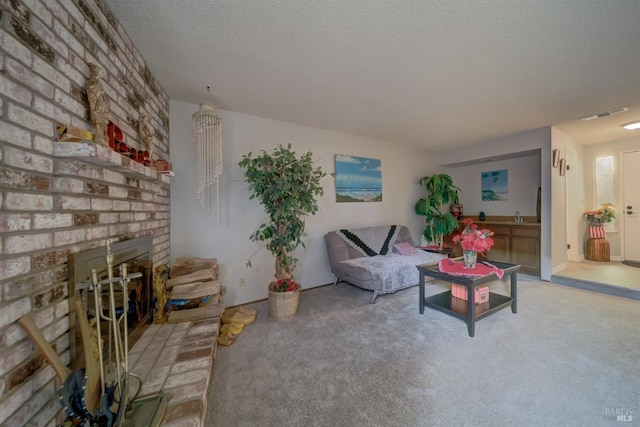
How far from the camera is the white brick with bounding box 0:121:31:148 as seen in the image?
2.52 feet

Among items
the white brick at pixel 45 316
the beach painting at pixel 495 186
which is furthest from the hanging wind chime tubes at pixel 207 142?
the beach painting at pixel 495 186

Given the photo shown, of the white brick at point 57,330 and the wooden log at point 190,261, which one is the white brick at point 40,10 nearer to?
the white brick at point 57,330

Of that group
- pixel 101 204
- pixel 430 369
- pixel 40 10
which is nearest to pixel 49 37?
pixel 40 10

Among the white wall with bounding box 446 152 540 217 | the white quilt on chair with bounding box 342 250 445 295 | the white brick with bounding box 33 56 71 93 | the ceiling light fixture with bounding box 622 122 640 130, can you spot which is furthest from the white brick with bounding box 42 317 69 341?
the ceiling light fixture with bounding box 622 122 640 130

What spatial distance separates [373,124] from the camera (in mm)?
3334

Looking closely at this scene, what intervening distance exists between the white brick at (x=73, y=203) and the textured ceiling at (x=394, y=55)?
1.16 m

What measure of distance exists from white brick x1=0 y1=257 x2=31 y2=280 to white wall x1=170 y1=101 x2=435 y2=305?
1810 mm

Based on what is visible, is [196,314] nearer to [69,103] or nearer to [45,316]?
[45,316]

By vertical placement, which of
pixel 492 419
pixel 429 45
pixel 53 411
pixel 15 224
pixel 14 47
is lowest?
pixel 492 419

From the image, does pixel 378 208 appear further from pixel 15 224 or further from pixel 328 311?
pixel 15 224

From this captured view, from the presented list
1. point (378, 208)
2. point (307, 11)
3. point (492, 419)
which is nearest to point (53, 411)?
point (492, 419)

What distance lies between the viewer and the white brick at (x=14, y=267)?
0.75 meters

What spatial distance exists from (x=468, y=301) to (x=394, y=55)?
6.96 ft

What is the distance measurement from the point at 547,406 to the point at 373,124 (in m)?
3.10
